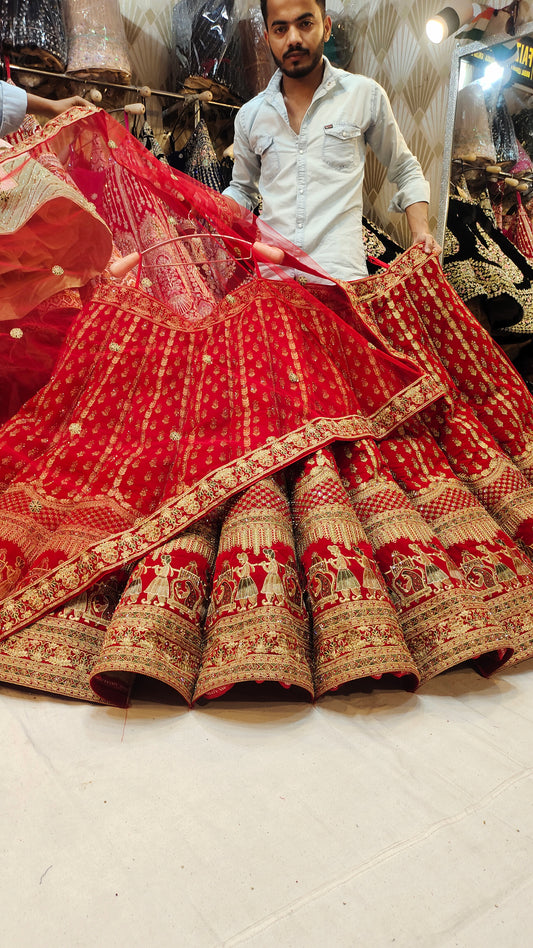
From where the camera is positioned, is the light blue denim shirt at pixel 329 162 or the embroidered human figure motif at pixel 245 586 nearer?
the embroidered human figure motif at pixel 245 586

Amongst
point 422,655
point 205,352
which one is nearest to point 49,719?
point 422,655

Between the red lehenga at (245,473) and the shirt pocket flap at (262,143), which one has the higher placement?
the shirt pocket flap at (262,143)

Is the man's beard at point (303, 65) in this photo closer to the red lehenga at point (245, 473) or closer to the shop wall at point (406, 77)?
the red lehenga at point (245, 473)

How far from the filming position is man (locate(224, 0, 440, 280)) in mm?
1972

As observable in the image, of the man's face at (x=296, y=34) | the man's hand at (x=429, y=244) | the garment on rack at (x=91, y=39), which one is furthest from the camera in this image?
the garment on rack at (x=91, y=39)

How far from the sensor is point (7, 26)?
2232mm

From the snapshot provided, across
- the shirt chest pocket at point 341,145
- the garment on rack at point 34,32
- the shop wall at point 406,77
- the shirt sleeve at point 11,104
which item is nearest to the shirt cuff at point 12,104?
the shirt sleeve at point 11,104

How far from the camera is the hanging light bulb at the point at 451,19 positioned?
2.65 metres

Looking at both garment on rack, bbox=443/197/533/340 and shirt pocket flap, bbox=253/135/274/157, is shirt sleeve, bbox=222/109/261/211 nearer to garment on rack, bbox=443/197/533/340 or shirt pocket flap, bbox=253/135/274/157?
shirt pocket flap, bbox=253/135/274/157

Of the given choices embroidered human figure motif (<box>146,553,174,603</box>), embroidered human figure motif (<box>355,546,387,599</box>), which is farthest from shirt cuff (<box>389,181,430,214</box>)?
embroidered human figure motif (<box>146,553,174,603</box>)

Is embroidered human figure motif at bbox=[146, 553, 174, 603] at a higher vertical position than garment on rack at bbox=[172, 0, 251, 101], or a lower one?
lower

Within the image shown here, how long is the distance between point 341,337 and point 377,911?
1.19m

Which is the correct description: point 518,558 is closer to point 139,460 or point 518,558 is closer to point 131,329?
point 139,460

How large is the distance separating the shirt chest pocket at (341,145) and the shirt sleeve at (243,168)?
0.28 m
